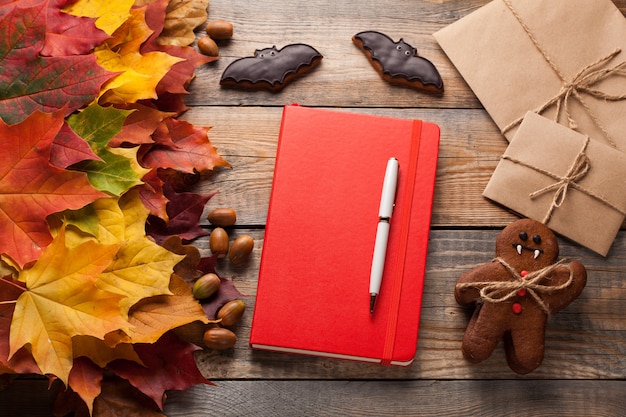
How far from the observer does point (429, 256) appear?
1.07 m

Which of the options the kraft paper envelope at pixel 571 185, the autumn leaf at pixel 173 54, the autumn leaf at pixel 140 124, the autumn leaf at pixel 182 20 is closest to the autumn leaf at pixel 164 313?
the autumn leaf at pixel 140 124

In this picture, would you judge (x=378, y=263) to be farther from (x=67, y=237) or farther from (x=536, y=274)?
(x=67, y=237)

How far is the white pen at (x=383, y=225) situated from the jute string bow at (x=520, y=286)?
143 mm

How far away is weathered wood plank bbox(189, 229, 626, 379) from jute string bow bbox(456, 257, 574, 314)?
0.08 m

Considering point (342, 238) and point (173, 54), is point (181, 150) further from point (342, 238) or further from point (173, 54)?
point (342, 238)

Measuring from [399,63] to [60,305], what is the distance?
0.67 metres

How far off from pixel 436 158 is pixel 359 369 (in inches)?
14.5

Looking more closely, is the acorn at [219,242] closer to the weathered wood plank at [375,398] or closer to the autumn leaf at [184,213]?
the autumn leaf at [184,213]

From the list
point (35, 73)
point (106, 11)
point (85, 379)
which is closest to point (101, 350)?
point (85, 379)

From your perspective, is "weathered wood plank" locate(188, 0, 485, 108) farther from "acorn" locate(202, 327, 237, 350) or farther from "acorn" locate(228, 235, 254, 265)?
"acorn" locate(202, 327, 237, 350)

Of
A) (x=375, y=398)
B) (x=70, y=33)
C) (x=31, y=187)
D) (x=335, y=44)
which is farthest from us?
(x=335, y=44)

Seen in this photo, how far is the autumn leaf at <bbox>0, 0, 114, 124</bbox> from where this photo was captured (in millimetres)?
828

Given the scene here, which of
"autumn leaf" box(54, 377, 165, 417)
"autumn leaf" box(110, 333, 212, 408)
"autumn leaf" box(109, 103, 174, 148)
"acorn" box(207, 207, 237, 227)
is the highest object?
"autumn leaf" box(109, 103, 174, 148)

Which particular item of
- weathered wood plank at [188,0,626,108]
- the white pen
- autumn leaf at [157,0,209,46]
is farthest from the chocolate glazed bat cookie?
autumn leaf at [157,0,209,46]
